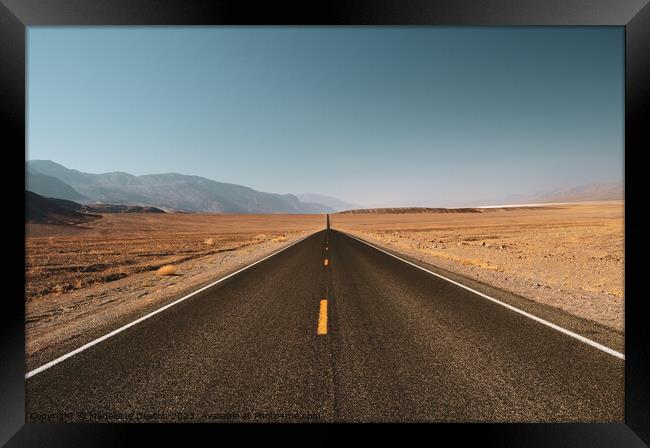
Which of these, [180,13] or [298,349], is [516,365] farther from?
[180,13]

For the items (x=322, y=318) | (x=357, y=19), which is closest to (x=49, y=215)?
(x=322, y=318)

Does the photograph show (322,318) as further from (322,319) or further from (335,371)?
(335,371)

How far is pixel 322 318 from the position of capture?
5957mm

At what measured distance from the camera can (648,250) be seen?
2.73 metres

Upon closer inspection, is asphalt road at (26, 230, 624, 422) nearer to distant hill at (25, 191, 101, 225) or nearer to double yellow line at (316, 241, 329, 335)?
double yellow line at (316, 241, 329, 335)

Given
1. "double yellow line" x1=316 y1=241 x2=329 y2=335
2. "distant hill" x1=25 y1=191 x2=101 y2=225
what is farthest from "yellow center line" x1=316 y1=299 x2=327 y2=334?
"distant hill" x1=25 y1=191 x2=101 y2=225

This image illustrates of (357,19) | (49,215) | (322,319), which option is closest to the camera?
(357,19)

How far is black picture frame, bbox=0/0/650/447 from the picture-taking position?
2703 mm

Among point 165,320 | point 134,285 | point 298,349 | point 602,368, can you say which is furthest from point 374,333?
point 134,285

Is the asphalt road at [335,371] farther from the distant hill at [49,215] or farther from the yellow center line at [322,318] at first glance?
the distant hill at [49,215]

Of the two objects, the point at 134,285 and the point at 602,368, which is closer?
the point at 602,368

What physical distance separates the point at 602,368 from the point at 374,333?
2819mm

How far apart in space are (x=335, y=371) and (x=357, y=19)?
3.78m

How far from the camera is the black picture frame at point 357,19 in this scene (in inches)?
106
